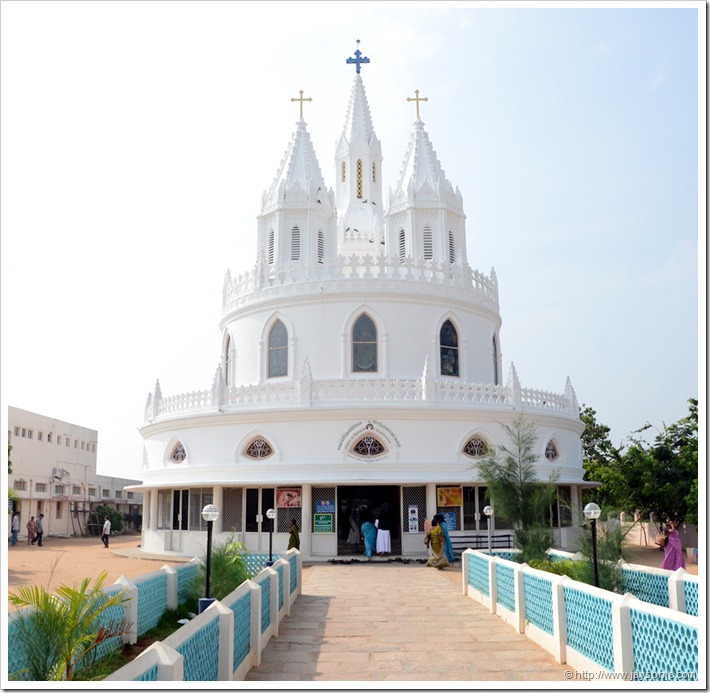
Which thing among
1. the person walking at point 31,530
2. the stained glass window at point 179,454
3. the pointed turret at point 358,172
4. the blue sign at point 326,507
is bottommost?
the person walking at point 31,530

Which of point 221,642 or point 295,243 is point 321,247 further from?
point 221,642

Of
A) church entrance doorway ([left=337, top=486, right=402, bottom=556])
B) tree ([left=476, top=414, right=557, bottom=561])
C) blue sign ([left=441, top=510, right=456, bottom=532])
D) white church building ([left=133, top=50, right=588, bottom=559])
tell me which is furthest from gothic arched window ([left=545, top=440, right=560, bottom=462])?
tree ([left=476, top=414, right=557, bottom=561])

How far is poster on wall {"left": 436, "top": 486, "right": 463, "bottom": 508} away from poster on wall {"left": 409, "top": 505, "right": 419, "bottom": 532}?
2.36ft

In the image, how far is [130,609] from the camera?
10875 mm

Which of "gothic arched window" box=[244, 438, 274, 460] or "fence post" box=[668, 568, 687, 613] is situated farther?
"gothic arched window" box=[244, 438, 274, 460]

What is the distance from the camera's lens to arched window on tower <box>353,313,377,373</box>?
25672 millimetres

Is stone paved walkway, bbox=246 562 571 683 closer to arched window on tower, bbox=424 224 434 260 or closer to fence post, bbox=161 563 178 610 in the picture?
fence post, bbox=161 563 178 610

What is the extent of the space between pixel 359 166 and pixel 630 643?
91.0 feet

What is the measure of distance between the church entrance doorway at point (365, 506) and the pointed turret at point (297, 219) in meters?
9.00

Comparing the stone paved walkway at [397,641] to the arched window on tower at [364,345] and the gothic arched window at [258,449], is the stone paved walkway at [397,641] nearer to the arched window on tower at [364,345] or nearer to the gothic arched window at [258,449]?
the gothic arched window at [258,449]

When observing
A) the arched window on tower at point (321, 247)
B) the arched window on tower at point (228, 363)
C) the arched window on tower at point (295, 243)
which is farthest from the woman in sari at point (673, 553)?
the arched window on tower at point (295, 243)

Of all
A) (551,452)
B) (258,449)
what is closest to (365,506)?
(258,449)

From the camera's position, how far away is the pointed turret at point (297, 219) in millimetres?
28500

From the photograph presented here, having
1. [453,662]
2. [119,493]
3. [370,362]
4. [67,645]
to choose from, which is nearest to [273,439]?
[370,362]
